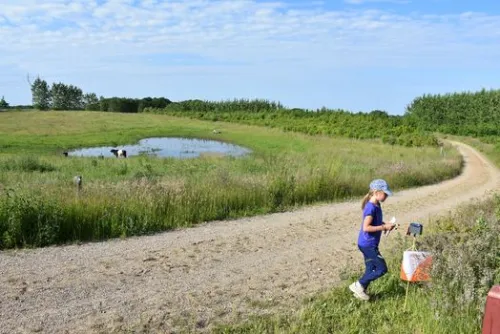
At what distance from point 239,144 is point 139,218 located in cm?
4019

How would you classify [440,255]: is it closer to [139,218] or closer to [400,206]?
[139,218]

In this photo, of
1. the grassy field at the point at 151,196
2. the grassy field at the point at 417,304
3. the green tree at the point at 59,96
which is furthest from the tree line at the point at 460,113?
the green tree at the point at 59,96

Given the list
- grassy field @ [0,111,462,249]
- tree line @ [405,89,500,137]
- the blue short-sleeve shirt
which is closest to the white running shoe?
the blue short-sleeve shirt

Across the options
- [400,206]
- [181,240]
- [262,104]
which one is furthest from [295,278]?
[262,104]

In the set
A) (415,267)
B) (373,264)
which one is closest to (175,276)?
(373,264)

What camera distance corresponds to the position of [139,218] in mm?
10633

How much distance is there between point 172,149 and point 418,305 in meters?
40.3

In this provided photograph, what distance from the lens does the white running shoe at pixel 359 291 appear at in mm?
6984

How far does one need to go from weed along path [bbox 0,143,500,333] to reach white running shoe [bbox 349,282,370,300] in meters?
0.56

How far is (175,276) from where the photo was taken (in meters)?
7.75

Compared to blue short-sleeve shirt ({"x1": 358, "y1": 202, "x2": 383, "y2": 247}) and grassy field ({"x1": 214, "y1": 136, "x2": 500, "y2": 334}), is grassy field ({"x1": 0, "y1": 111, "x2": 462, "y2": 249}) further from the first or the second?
blue short-sleeve shirt ({"x1": 358, "y1": 202, "x2": 383, "y2": 247})

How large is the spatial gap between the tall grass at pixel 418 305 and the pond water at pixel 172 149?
32.2 meters

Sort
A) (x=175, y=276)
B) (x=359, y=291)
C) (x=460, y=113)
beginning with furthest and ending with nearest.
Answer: (x=460, y=113), (x=175, y=276), (x=359, y=291)

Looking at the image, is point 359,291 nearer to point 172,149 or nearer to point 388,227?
point 388,227
